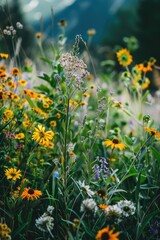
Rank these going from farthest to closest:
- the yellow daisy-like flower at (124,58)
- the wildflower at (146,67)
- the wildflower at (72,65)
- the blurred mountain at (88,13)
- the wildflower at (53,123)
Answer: the blurred mountain at (88,13), the yellow daisy-like flower at (124,58), the wildflower at (146,67), the wildflower at (53,123), the wildflower at (72,65)

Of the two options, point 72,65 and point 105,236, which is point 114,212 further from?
point 72,65

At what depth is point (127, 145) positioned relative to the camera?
7.10 ft

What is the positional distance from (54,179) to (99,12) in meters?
112

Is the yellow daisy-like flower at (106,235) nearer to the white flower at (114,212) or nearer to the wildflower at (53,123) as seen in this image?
the white flower at (114,212)

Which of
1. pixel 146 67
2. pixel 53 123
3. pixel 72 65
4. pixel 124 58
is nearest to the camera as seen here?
pixel 72 65

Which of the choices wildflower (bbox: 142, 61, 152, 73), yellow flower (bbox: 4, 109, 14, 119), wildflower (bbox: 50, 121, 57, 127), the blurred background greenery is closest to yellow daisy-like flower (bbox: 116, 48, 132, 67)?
wildflower (bbox: 142, 61, 152, 73)

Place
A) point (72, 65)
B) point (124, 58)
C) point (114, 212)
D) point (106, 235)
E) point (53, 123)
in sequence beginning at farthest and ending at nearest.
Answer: point (124, 58) < point (53, 123) < point (72, 65) < point (114, 212) < point (106, 235)

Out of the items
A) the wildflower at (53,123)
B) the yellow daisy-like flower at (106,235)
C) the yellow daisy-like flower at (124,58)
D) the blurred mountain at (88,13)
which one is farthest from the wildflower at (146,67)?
the blurred mountain at (88,13)

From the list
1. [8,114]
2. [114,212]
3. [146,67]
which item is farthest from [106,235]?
[146,67]

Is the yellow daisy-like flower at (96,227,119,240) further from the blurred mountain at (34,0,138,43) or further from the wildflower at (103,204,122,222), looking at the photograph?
the blurred mountain at (34,0,138,43)

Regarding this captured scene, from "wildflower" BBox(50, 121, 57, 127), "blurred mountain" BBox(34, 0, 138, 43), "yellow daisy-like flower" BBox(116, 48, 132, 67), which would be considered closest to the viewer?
"wildflower" BBox(50, 121, 57, 127)

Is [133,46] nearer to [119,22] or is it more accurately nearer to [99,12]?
[119,22]

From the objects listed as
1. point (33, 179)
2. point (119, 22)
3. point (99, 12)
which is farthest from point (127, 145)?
point (99, 12)

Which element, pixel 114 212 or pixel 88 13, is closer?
pixel 114 212
